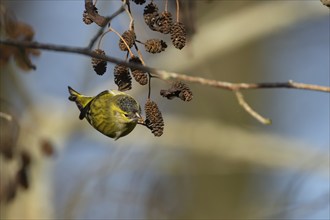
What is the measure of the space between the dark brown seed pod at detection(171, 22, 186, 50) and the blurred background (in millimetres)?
176

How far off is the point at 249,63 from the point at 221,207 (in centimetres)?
176

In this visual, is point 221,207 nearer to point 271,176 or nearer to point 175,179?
point 271,176

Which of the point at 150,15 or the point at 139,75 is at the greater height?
the point at 150,15

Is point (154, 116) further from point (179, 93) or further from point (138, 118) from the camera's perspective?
point (138, 118)

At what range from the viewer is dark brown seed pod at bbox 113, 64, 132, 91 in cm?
158

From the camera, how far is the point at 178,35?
1.52 m

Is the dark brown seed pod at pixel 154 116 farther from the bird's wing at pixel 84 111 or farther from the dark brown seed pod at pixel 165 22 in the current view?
the bird's wing at pixel 84 111

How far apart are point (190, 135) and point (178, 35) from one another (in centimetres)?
380

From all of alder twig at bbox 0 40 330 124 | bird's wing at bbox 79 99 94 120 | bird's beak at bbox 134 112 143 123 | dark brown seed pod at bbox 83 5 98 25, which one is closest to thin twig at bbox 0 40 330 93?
alder twig at bbox 0 40 330 124

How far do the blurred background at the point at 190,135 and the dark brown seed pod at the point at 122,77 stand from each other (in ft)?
0.77

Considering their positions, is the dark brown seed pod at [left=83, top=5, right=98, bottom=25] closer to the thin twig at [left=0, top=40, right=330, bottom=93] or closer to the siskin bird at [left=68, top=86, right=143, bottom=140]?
the thin twig at [left=0, top=40, right=330, bottom=93]

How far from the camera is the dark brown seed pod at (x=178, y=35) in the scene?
4.95ft

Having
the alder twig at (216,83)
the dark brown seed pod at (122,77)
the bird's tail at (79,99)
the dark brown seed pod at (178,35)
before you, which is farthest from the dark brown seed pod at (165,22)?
the bird's tail at (79,99)

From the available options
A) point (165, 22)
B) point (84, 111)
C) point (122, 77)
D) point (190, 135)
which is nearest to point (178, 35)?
point (165, 22)
